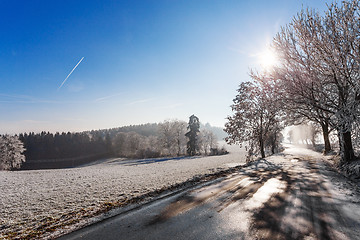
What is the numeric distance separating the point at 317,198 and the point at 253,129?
1589 cm

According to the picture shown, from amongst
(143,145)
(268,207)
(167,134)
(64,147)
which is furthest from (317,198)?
(64,147)

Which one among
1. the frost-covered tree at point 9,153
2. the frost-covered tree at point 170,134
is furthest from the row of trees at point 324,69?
the frost-covered tree at point 9,153

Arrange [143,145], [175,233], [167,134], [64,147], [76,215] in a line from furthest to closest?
1. [64,147]
2. [143,145]
3. [167,134]
4. [76,215]
5. [175,233]

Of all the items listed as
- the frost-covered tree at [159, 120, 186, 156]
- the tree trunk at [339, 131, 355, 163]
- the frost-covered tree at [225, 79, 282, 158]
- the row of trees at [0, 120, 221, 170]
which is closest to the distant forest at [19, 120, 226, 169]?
the row of trees at [0, 120, 221, 170]

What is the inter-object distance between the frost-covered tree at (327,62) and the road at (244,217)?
534 cm

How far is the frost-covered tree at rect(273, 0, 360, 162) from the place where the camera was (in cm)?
774

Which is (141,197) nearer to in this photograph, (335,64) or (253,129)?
(335,64)

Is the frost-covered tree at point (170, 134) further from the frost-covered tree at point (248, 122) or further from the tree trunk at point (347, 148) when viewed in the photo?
the tree trunk at point (347, 148)

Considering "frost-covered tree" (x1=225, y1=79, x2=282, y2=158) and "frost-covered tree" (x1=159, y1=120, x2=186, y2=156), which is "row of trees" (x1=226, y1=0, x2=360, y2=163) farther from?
"frost-covered tree" (x1=159, y1=120, x2=186, y2=156)

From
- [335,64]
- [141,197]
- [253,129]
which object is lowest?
[141,197]

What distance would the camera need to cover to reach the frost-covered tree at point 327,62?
7.74 metres

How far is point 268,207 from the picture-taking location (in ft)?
15.2

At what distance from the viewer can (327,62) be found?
8523mm

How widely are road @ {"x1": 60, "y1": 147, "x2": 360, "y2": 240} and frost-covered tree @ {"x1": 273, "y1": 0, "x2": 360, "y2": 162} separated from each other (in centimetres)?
534
